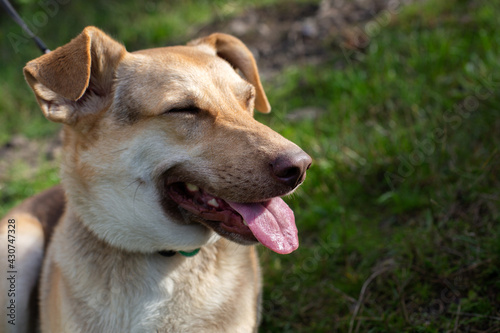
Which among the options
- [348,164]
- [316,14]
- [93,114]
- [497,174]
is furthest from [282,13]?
[93,114]

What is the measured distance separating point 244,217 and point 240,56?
149 centimetres

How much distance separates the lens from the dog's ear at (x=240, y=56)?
3.44 metres

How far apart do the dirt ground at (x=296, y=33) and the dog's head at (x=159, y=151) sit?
3.46m

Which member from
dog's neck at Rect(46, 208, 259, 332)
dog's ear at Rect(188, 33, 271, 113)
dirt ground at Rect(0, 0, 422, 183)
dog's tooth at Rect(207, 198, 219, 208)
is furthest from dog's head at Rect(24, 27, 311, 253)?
dirt ground at Rect(0, 0, 422, 183)

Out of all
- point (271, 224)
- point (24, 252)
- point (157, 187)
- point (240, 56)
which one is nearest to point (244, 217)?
point (271, 224)

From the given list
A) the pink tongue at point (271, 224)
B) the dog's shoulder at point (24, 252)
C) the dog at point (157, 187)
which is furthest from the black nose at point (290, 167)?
the dog's shoulder at point (24, 252)

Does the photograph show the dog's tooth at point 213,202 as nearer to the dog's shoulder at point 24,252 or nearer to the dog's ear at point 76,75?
the dog's ear at point 76,75

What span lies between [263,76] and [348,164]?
2.37 meters

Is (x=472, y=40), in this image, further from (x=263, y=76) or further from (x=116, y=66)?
(x=116, y=66)

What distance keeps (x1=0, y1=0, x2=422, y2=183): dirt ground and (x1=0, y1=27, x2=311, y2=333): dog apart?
11.4ft

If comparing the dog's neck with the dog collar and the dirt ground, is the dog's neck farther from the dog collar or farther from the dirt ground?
the dirt ground

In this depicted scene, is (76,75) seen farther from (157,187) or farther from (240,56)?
(240,56)

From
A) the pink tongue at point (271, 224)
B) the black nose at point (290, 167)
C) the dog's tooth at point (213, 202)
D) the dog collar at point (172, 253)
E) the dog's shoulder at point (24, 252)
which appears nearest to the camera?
the black nose at point (290, 167)

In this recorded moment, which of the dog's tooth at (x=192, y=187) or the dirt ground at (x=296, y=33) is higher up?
the dog's tooth at (x=192, y=187)
